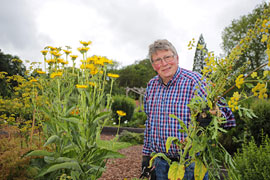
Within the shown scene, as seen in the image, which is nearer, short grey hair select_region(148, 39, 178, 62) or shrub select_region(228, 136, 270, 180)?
short grey hair select_region(148, 39, 178, 62)

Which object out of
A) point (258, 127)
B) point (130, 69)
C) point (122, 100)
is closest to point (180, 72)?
point (258, 127)

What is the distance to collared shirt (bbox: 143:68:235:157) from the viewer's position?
2070mm

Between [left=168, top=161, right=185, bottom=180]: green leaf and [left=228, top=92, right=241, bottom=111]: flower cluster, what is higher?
[left=228, top=92, right=241, bottom=111]: flower cluster

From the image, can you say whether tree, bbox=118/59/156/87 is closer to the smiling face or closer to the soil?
the soil

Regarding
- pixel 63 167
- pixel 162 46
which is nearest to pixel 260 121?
pixel 162 46

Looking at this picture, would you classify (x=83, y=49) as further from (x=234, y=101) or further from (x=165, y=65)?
(x=234, y=101)

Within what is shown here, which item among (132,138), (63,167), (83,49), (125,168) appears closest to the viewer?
(63,167)

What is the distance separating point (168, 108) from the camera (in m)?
2.16


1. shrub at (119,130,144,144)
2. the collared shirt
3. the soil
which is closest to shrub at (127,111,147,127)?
shrub at (119,130,144,144)

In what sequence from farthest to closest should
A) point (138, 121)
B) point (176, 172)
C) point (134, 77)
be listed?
point (134, 77) → point (138, 121) → point (176, 172)

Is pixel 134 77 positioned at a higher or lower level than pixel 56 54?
higher

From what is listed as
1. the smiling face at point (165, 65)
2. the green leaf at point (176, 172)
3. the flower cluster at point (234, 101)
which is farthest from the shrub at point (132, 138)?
the flower cluster at point (234, 101)

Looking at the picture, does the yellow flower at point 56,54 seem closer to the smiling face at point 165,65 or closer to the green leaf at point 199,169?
the smiling face at point 165,65

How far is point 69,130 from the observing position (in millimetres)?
1950
